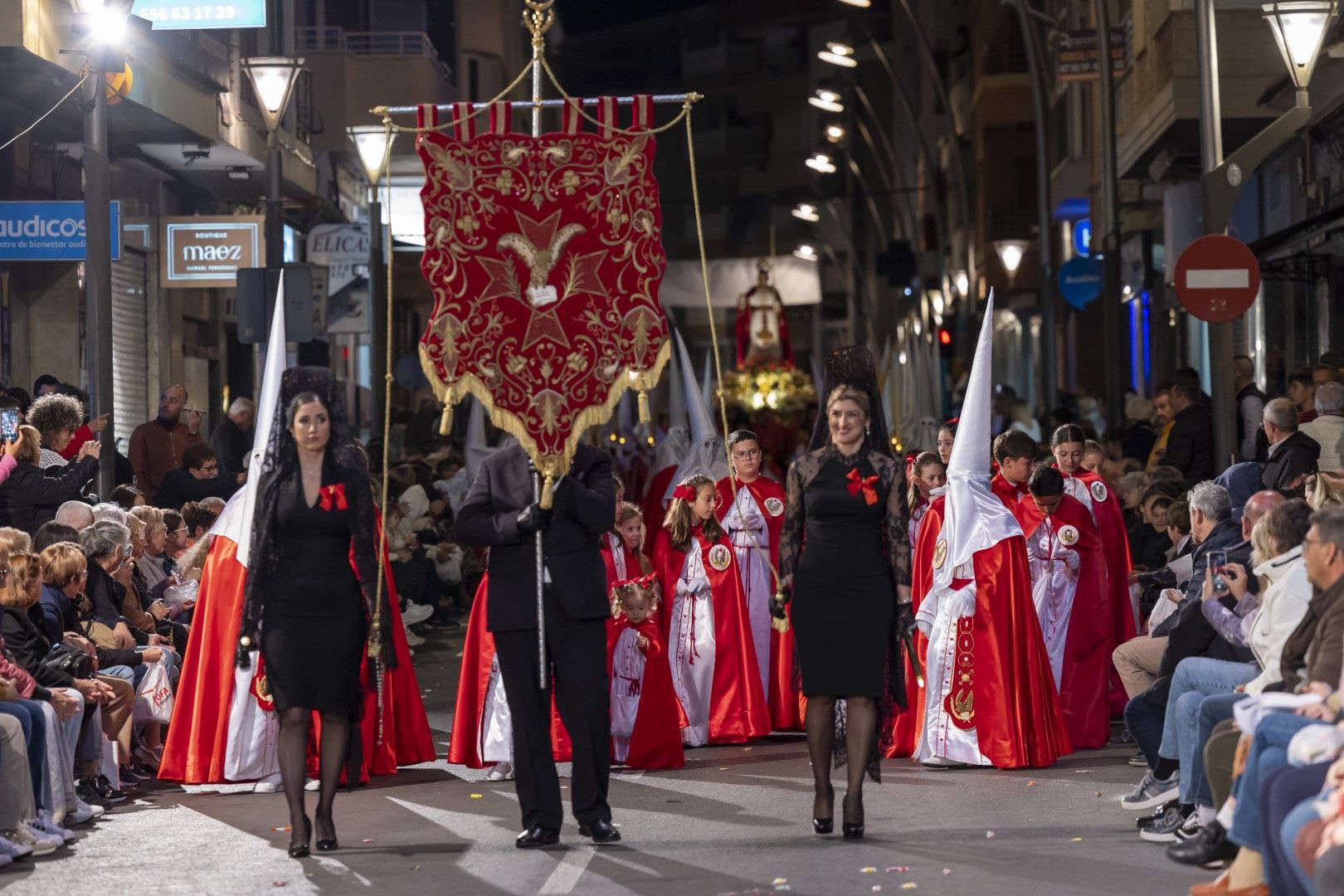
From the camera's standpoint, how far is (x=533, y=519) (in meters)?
9.35

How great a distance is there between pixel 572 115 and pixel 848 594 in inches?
100

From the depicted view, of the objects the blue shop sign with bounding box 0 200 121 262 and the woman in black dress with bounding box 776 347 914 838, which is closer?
the woman in black dress with bounding box 776 347 914 838

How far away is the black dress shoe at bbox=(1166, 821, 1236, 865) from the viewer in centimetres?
859

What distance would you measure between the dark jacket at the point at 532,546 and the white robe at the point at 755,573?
413 cm

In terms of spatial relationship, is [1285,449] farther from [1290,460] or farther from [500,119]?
[500,119]

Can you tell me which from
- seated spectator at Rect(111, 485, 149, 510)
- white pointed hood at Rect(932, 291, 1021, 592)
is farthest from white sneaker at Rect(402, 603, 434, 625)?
white pointed hood at Rect(932, 291, 1021, 592)

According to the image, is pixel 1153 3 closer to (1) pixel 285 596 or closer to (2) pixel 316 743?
(2) pixel 316 743

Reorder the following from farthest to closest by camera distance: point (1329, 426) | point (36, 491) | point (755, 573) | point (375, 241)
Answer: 1. point (375, 241)
2. point (1329, 426)
3. point (755, 573)
4. point (36, 491)

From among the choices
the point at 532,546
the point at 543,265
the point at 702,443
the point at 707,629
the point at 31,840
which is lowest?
the point at 31,840

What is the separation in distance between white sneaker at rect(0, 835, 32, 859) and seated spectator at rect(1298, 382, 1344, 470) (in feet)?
27.2

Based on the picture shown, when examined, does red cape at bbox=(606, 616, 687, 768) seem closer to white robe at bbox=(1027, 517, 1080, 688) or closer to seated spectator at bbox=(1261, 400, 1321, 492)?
white robe at bbox=(1027, 517, 1080, 688)

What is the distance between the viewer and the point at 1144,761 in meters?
11.8

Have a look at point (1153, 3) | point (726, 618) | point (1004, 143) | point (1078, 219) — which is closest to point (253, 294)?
point (726, 618)

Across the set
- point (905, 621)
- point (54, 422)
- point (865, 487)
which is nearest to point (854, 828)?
point (905, 621)
